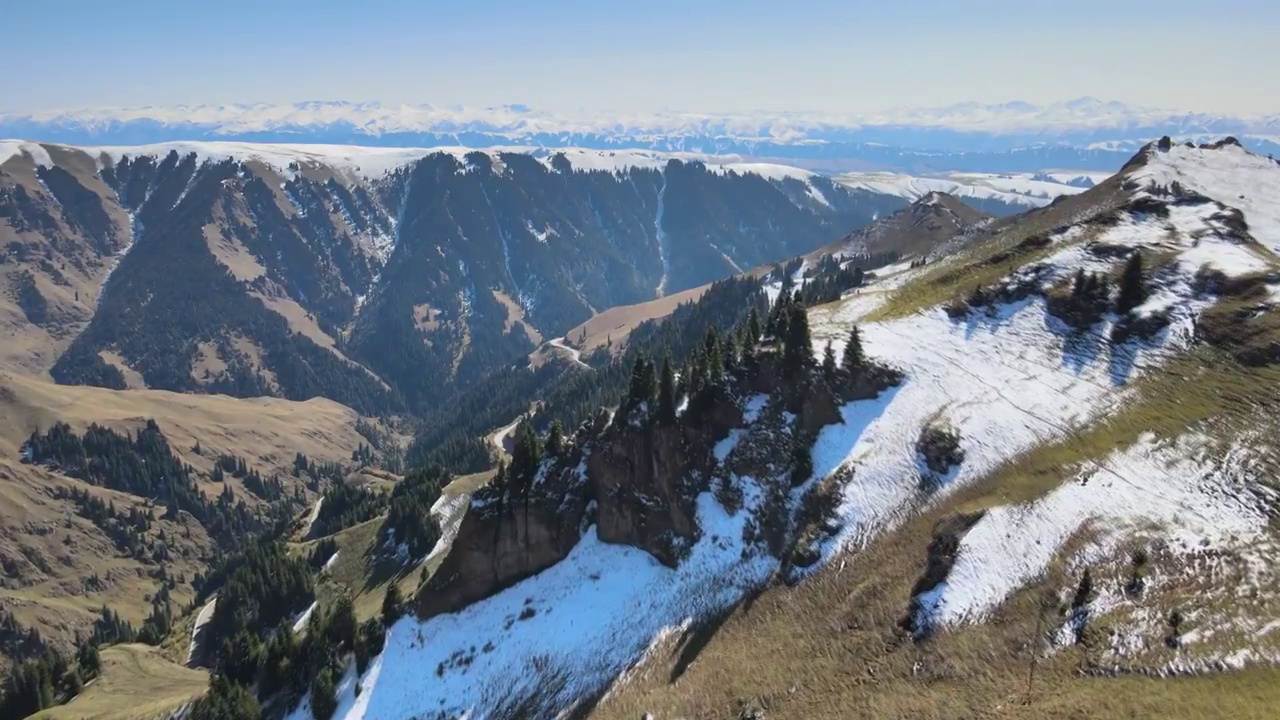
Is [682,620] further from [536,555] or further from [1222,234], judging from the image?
[1222,234]

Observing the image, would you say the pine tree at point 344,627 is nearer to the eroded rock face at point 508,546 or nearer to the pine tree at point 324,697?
the pine tree at point 324,697

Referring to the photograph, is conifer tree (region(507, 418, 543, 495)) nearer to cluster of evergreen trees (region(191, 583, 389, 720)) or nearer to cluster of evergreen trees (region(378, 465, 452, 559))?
cluster of evergreen trees (region(191, 583, 389, 720))

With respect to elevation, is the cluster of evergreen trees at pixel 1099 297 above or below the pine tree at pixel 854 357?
above

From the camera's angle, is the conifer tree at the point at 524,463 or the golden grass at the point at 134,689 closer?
the conifer tree at the point at 524,463

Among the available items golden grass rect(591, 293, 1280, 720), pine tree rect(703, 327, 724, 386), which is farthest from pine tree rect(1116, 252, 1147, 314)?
pine tree rect(703, 327, 724, 386)

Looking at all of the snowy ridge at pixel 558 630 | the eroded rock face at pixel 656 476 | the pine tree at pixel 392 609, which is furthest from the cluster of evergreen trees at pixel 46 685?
the eroded rock face at pixel 656 476

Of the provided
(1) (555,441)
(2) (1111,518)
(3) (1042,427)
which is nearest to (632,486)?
(1) (555,441)

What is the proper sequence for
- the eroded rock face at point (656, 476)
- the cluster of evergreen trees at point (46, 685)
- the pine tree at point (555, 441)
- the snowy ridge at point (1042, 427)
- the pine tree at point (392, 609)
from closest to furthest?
the snowy ridge at point (1042, 427) < the eroded rock face at point (656, 476) < the pine tree at point (392, 609) < the pine tree at point (555, 441) < the cluster of evergreen trees at point (46, 685)
